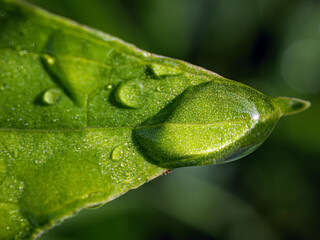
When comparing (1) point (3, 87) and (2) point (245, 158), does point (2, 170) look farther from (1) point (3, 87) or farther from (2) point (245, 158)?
(2) point (245, 158)

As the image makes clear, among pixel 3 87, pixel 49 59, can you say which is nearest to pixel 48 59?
pixel 49 59

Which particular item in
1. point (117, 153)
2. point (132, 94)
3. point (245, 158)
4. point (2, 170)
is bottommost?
point (245, 158)

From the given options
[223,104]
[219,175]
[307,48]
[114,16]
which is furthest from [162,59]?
[307,48]

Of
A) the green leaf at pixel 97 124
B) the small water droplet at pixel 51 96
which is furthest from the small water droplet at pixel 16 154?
the small water droplet at pixel 51 96

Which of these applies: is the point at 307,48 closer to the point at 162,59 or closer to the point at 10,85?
the point at 162,59

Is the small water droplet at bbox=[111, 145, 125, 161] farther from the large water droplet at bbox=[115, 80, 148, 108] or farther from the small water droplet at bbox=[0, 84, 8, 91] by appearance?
the small water droplet at bbox=[0, 84, 8, 91]

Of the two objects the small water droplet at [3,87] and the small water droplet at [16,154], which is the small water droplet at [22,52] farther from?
the small water droplet at [16,154]

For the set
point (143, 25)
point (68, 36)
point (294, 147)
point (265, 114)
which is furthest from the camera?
point (143, 25)

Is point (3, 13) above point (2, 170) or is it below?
above
